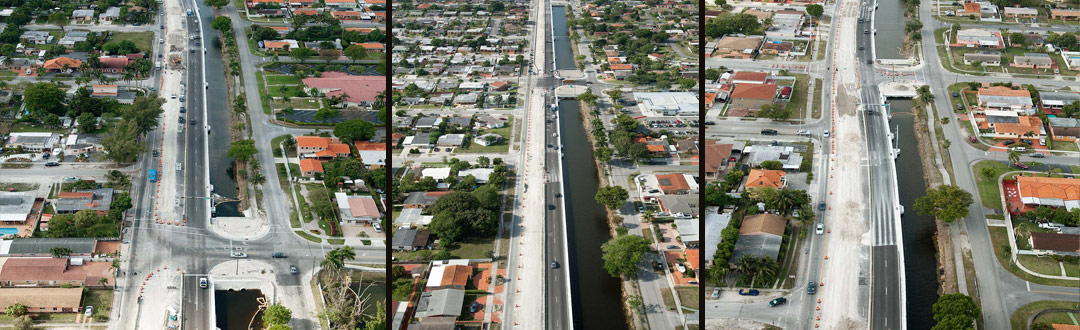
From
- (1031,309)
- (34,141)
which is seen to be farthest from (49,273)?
(1031,309)

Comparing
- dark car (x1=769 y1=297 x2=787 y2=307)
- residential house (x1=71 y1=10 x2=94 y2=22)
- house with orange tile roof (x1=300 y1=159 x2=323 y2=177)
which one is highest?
residential house (x1=71 y1=10 x2=94 y2=22)

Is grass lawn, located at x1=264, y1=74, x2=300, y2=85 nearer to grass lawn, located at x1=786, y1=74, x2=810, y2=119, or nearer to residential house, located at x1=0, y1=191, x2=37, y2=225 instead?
residential house, located at x1=0, y1=191, x2=37, y2=225

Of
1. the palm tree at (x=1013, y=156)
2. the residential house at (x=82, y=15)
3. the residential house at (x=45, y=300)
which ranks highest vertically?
the residential house at (x=82, y=15)

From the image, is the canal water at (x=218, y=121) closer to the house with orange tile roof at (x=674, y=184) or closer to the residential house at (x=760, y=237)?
the house with orange tile roof at (x=674, y=184)

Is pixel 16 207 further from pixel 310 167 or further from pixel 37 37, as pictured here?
pixel 37 37

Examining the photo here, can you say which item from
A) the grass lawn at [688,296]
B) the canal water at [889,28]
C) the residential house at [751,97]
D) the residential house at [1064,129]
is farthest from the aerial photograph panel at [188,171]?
the canal water at [889,28]

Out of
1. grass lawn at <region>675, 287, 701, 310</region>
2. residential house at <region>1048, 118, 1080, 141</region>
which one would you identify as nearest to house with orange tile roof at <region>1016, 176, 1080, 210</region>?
residential house at <region>1048, 118, 1080, 141</region>
